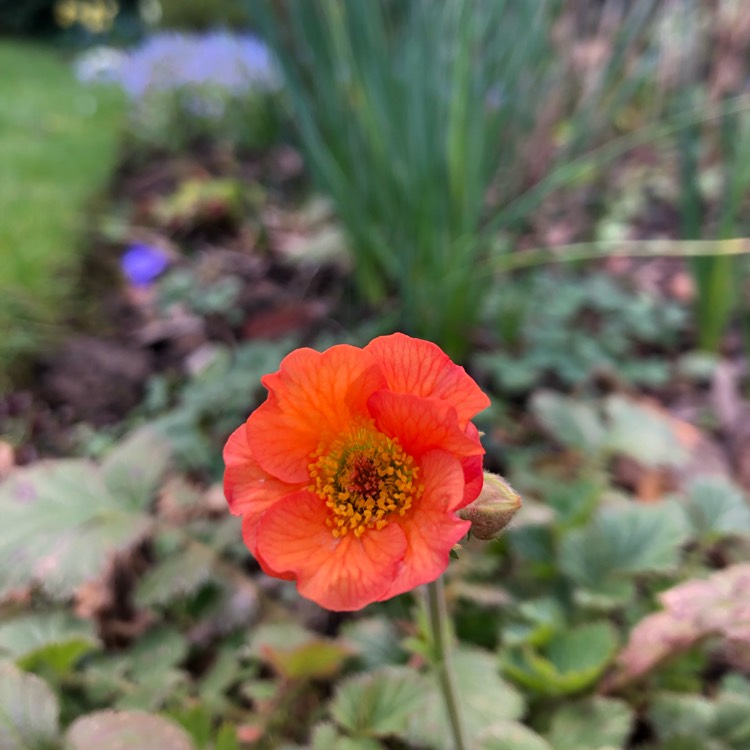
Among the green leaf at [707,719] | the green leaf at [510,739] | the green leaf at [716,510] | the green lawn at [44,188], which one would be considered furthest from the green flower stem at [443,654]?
the green lawn at [44,188]

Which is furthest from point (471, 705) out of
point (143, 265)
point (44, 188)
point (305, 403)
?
point (44, 188)

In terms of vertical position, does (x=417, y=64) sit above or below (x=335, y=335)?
above

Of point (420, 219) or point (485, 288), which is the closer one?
point (420, 219)

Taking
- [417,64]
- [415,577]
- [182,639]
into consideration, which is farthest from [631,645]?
[417,64]

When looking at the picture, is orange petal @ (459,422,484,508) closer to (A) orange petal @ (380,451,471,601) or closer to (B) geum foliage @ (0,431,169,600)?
(A) orange petal @ (380,451,471,601)

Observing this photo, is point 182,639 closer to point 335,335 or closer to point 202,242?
point 335,335

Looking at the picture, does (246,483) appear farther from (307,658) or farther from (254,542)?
(307,658)
